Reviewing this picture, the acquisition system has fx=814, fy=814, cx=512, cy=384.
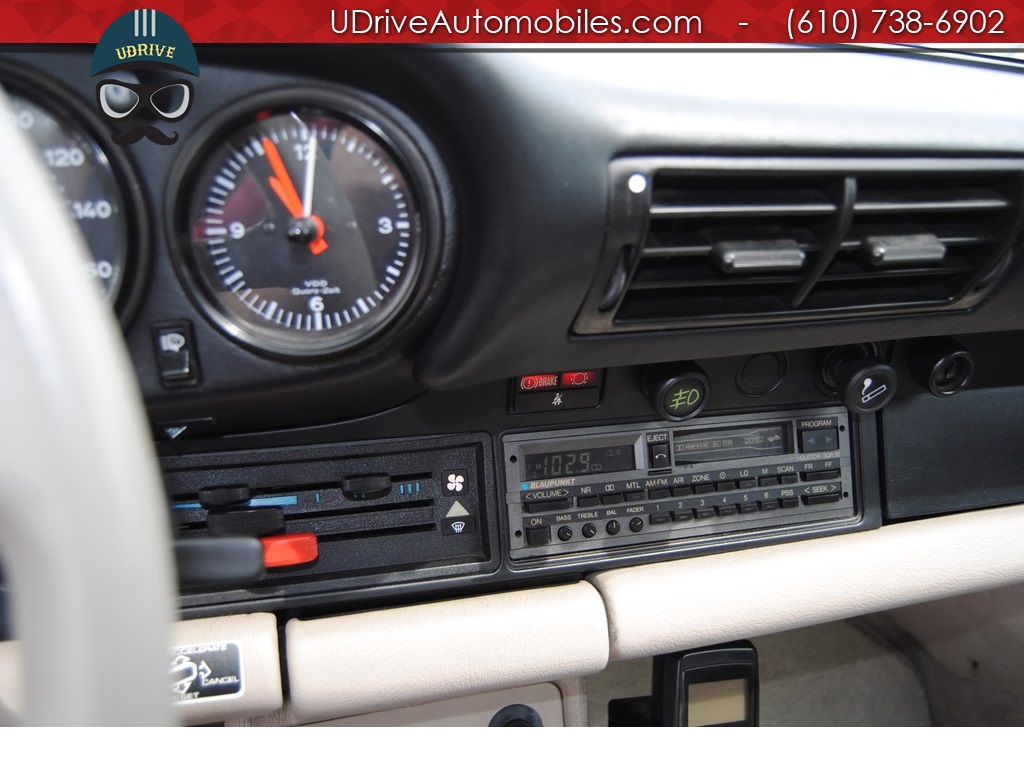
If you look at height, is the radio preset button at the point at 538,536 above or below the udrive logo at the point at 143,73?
below

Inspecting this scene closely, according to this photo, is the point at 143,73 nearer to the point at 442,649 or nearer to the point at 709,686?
the point at 442,649

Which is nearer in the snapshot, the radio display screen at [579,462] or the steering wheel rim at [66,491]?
the steering wheel rim at [66,491]

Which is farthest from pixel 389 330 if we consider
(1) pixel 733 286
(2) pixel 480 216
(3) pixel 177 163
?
(1) pixel 733 286

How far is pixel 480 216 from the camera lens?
96cm

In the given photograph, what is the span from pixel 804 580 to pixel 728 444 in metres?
0.24

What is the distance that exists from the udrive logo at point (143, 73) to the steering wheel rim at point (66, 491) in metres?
0.48

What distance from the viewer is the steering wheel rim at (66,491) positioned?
44 centimetres

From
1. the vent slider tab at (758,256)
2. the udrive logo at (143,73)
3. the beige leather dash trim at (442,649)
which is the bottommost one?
the beige leather dash trim at (442,649)

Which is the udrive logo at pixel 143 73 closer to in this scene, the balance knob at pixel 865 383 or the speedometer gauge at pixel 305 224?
the speedometer gauge at pixel 305 224

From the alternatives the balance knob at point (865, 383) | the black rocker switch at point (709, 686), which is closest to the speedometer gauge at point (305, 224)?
the balance knob at point (865, 383)

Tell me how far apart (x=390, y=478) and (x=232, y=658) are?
12.4 inches
